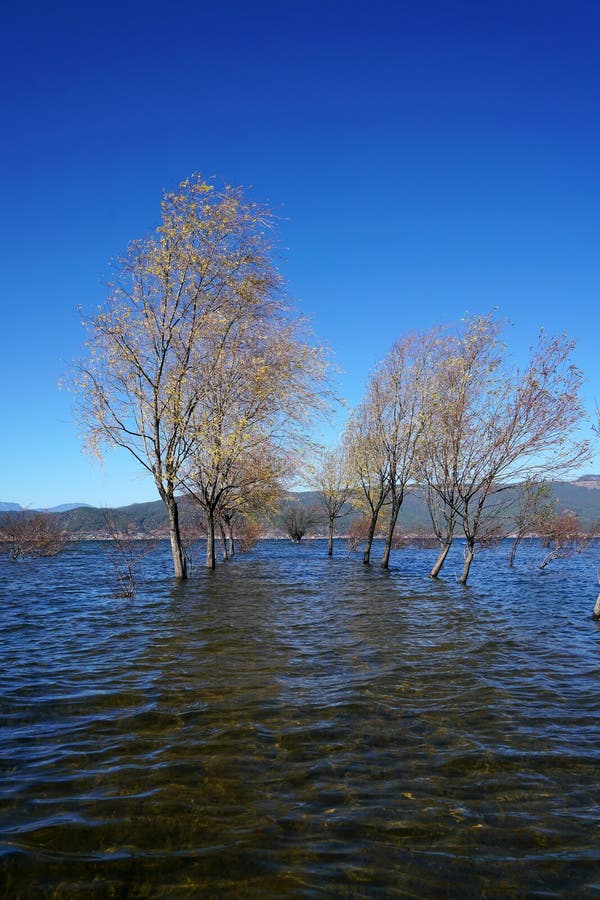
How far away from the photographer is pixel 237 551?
59750mm

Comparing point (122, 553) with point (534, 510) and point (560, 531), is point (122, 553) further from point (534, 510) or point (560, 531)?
point (560, 531)

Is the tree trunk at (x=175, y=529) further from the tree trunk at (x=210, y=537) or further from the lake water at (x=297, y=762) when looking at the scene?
the lake water at (x=297, y=762)

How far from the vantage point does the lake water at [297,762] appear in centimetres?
429

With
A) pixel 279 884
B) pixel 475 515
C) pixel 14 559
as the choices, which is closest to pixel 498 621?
pixel 475 515

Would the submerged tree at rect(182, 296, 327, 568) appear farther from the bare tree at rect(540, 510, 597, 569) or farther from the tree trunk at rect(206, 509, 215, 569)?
the bare tree at rect(540, 510, 597, 569)

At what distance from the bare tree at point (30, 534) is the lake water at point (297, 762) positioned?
99.0 feet

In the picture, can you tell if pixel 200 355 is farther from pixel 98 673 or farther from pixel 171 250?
pixel 98 673

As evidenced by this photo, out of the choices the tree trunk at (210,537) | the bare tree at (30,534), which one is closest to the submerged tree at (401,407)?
the tree trunk at (210,537)

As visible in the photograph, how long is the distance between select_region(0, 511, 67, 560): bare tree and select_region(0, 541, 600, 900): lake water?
99.0ft

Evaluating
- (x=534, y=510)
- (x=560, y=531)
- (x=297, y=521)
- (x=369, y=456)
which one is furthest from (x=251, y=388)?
(x=297, y=521)

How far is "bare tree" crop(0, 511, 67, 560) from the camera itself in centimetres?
4059

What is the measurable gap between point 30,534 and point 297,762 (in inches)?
1651

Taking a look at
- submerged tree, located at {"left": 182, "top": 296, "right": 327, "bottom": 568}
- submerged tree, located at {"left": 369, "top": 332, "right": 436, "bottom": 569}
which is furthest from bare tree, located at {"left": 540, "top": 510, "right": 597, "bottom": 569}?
submerged tree, located at {"left": 182, "top": 296, "right": 327, "bottom": 568}

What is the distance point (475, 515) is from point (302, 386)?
10.6 metres
